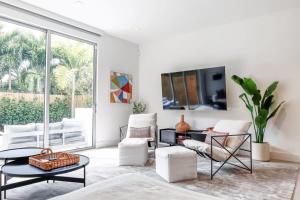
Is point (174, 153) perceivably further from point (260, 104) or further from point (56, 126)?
point (56, 126)

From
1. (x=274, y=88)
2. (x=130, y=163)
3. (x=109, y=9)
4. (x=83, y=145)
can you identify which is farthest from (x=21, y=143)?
(x=274, y=88)

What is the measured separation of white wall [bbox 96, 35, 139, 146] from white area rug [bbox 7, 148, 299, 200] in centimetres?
165

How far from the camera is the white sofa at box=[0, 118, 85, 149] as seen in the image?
4.05 meters

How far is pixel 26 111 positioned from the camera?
4273 millimetres

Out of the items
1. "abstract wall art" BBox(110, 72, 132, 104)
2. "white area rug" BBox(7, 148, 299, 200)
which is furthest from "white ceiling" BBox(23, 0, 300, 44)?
"white area rug" BBox(7, 148, 299, 200)

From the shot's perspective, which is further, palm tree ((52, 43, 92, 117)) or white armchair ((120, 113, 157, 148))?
palm tree ((52, 43, 92, 117))

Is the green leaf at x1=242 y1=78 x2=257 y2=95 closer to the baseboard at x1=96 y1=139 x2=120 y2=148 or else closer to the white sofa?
the baseboard at x1=96 y1=139 x2=120 y2=148

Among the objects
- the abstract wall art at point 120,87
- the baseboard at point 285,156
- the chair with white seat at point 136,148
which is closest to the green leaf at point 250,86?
the baseboard at point 285,156

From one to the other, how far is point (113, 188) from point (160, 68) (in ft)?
17.1

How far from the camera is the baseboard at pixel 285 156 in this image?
4277 millimetres

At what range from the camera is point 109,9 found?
172 inches

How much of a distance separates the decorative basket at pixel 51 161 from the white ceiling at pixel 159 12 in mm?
2741

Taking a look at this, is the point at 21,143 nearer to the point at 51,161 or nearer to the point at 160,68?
the point at 51,161

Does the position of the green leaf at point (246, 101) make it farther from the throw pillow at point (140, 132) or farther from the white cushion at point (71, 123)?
the white cushion at point (71, 123)
